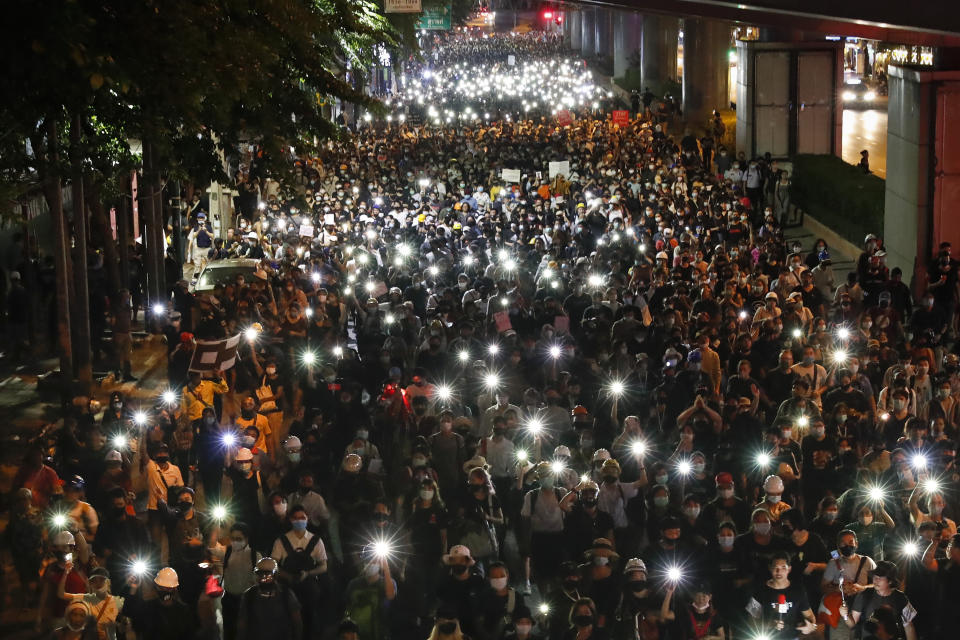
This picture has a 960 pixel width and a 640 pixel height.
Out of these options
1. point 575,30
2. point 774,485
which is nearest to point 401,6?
point 774,485

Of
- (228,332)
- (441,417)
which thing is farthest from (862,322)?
(228,332)

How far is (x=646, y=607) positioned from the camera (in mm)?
10141

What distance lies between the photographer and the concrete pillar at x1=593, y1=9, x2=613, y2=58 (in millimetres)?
109250

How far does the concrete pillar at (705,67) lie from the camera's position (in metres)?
57.6

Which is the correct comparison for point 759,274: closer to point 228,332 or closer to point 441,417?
point 228,332

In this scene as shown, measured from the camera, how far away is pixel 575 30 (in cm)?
13125

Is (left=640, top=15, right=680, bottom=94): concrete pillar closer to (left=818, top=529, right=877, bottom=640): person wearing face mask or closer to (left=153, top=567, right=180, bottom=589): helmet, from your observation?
(left=818, top=529, right=877, bottom=640): person wearing face mask

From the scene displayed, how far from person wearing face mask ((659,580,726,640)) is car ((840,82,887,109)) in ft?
214

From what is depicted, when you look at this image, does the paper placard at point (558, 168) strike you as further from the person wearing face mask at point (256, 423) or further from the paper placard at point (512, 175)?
the person wearing face mask at point (256, 423)

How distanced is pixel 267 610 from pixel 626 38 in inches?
3176

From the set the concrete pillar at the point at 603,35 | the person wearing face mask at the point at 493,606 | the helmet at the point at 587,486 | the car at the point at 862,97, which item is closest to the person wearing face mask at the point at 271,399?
the helmet at the point at 587,486

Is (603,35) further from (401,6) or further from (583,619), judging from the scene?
(583,619)

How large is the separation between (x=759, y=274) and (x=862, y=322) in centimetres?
378

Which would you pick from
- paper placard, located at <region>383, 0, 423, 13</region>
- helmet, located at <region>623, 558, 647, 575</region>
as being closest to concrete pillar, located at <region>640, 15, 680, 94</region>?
paper placard, located at <region>383, 0, 423, 13</region>
